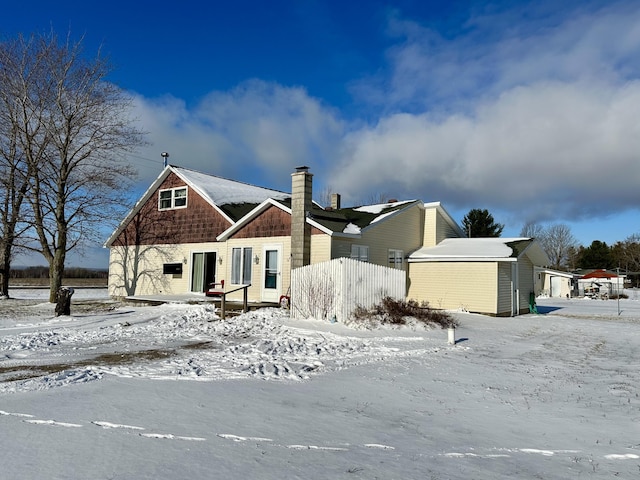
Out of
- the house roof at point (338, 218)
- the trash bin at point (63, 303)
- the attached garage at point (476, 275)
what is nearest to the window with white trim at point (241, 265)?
the house roof at point (338, 218)

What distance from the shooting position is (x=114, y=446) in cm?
466

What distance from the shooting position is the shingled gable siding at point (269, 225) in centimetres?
2006

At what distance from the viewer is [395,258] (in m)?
Result: 23.4

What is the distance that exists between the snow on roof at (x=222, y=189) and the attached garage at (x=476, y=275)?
29.5 feet

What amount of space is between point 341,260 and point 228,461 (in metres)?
10.6

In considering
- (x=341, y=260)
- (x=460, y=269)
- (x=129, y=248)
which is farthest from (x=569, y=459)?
(x=129, y=248)

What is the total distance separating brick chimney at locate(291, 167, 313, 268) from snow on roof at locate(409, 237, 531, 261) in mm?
7107

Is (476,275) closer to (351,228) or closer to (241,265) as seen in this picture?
(351,228)

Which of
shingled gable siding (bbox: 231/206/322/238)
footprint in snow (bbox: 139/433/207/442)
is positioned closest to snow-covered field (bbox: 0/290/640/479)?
footprint in snow (bbox: 139/433/207/442)

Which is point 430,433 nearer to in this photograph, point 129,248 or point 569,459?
point 569,459

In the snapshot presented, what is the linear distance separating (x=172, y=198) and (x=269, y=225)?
8131mm

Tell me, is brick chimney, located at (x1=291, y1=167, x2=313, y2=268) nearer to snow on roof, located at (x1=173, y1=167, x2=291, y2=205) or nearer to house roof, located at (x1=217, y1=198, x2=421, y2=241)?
house roof, located at (x1=217, y1=198, x2=421, y2=241)

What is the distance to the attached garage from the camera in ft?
70.6

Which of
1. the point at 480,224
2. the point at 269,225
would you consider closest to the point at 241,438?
the point at 269,225
